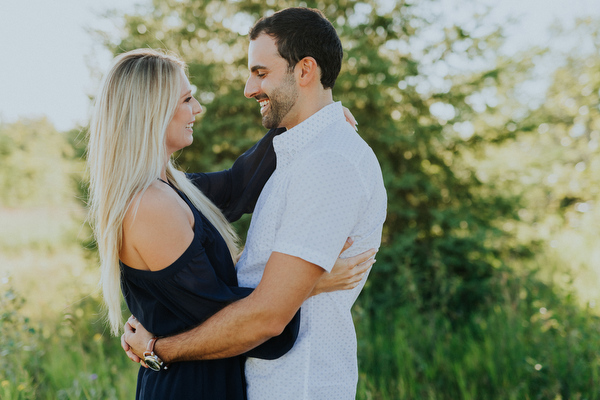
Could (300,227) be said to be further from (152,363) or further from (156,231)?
(152,363)

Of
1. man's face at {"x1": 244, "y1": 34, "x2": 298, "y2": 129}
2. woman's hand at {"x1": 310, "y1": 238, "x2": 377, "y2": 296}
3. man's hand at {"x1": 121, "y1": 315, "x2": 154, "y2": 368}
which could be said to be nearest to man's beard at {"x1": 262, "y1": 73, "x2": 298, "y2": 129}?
man's face at {"x1": 244, "y1": 34, "x2": 298, "y2": 129}

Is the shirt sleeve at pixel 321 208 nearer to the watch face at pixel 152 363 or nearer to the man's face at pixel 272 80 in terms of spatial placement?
the man's face at pixel 272 80

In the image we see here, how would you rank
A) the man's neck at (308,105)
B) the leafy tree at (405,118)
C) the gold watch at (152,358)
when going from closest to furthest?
the gold watch at (152,358), the man's neck at (308,105), the leafy tree at (405,118)

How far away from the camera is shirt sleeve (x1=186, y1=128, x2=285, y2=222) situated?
2.31m

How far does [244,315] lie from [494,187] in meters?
4.98

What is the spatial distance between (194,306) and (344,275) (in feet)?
1.75

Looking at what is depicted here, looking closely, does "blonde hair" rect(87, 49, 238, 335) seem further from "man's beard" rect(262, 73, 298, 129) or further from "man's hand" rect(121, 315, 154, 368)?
"man's beard" rect(262, 73, 298, 129)

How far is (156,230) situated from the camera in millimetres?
1555

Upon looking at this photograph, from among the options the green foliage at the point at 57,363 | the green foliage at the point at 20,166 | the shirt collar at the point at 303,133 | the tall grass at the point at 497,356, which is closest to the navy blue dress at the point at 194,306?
the shirt collar at the point at 303,133

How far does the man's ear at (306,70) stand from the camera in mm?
1898

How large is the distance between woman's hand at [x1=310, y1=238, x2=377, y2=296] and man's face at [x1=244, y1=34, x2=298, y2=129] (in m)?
0.63

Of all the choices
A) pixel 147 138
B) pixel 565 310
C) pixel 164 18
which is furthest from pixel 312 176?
pixel 164 18

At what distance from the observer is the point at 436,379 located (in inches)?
153

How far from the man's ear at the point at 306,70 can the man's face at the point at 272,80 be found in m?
0.03
